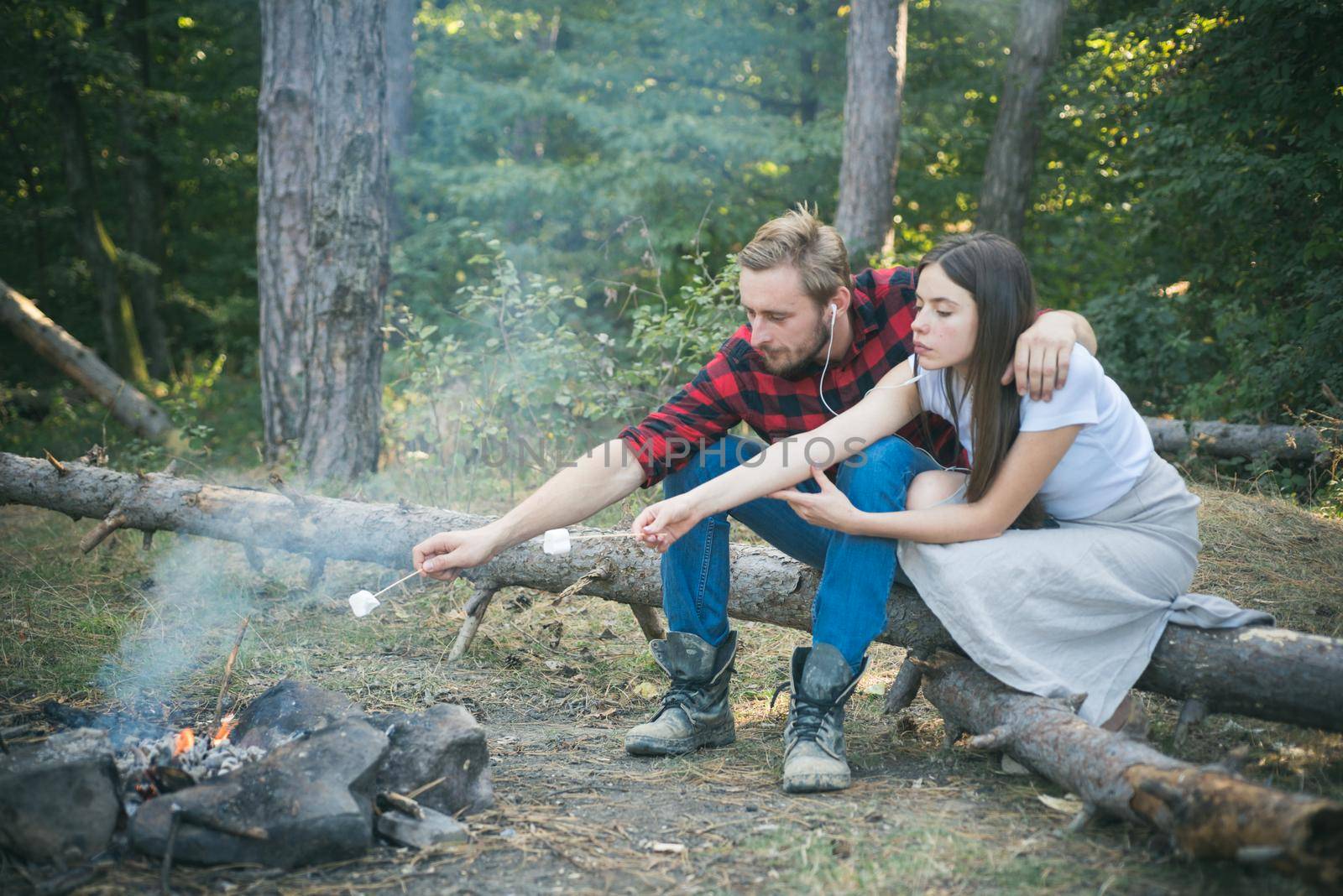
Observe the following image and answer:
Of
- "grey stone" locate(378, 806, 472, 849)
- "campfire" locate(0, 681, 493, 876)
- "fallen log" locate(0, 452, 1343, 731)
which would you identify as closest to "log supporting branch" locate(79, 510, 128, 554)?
"fallen log" locate(0, 452, 1343, 731)

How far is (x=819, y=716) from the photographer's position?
2596 millimetres

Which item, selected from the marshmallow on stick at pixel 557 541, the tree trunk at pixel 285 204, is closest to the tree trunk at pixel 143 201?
the tree trunk at pixel 285 204

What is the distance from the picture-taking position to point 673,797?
2537 millimetres

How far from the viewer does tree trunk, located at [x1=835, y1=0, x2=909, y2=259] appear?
8445 millimetres

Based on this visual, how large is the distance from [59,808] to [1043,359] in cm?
247

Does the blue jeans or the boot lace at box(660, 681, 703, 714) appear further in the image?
the boot lace at box(660, 681, 703, 714)

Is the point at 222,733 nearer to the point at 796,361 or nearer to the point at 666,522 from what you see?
the point at 666,522

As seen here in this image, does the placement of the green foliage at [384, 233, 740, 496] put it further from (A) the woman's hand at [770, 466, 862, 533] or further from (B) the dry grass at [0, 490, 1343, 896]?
(A) the woman's hand at [770, 466, 862, 533]

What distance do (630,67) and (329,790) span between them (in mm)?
10054

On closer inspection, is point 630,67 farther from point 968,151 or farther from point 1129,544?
point 1129,544

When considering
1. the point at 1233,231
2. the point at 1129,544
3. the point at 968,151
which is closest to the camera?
the point at 1129,544

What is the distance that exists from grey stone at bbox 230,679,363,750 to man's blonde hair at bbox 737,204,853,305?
1.71 m

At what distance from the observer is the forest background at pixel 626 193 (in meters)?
5.81

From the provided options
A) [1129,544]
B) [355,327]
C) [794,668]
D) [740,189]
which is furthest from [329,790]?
[740,189]
